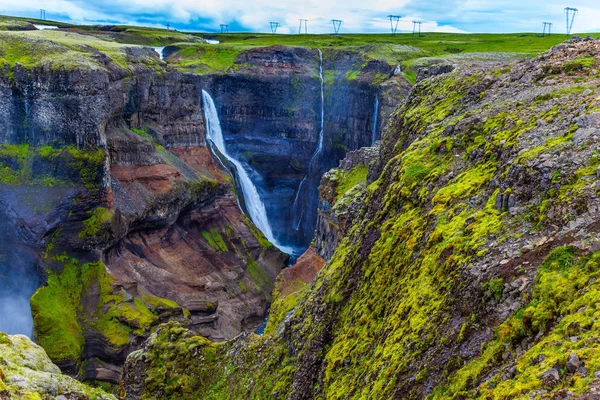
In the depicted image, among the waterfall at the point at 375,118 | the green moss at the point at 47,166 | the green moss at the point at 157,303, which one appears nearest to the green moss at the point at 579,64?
the green moss at the point at 157,303

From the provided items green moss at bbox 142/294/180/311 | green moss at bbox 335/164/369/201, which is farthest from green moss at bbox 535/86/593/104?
green moss at bbox 142/294/180/311

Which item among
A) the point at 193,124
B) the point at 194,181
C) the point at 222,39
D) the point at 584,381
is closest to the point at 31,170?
the point at 194,181

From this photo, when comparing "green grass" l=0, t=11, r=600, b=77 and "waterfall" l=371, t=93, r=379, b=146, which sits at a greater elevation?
"green grass" l=0, t=11, r=600, b=77

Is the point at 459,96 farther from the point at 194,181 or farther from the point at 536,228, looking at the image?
the point at 194,181

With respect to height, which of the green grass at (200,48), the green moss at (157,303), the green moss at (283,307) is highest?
the green grass at (200,48)

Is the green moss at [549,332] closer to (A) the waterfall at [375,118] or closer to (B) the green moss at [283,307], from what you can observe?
(B) the green moss at [283,307]

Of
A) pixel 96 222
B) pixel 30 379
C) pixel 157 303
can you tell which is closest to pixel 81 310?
pixel 157 303

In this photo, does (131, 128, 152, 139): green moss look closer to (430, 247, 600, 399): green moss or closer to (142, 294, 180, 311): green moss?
(142, 294, 180, 311): green moss
